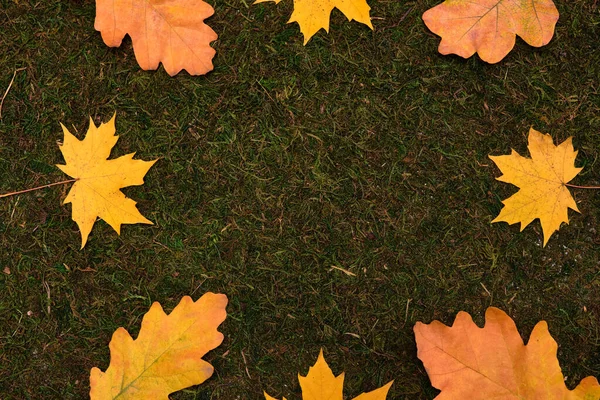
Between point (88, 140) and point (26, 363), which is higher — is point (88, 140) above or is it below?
above

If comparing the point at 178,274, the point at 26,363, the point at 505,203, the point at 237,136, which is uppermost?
the point at 237,136

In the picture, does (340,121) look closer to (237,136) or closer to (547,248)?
(237,136)

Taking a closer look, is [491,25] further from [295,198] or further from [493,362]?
[493,362]

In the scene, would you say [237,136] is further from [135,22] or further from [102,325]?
[102,325]

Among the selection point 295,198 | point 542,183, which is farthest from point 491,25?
point 295,198

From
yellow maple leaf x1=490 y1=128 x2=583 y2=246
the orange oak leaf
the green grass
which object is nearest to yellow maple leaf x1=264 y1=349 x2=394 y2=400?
the green grass

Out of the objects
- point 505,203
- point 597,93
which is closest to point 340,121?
point 505,203

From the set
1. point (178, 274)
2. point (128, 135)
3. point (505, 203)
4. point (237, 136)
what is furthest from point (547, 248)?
point (128, 135)
